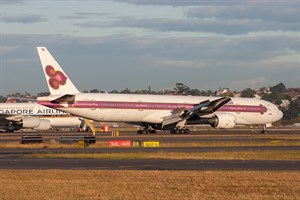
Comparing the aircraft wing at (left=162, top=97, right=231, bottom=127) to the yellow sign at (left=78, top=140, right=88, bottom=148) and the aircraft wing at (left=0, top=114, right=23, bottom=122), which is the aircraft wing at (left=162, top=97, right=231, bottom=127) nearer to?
the aircraft wing at (left=0, top=114, right=23, bottom=122)

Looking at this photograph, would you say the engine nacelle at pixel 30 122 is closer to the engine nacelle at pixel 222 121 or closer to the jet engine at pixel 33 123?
the jet engine at pixel 33 123

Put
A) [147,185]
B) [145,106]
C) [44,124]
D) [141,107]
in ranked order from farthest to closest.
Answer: [44,124]
[145,106]
[141,107]
[147,185]

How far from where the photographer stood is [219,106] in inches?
3337

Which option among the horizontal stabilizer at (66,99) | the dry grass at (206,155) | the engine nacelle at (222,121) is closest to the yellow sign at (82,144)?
the dry grass at (206,155)

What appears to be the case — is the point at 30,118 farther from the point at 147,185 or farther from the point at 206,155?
the point at 147,185

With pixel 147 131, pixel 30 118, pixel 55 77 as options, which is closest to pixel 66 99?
pixel 55 77

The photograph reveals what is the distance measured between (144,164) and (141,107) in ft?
152

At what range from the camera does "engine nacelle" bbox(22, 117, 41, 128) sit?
9631 centimetres

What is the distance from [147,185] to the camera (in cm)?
2534

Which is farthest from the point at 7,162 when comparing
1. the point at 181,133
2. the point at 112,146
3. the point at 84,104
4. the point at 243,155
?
the point at 181,133

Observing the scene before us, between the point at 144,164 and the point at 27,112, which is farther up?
the point at 27,112

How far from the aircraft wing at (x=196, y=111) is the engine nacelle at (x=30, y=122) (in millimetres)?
20879

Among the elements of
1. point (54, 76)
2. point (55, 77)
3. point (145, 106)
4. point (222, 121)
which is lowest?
point (222, 121)

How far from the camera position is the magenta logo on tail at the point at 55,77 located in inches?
3228
